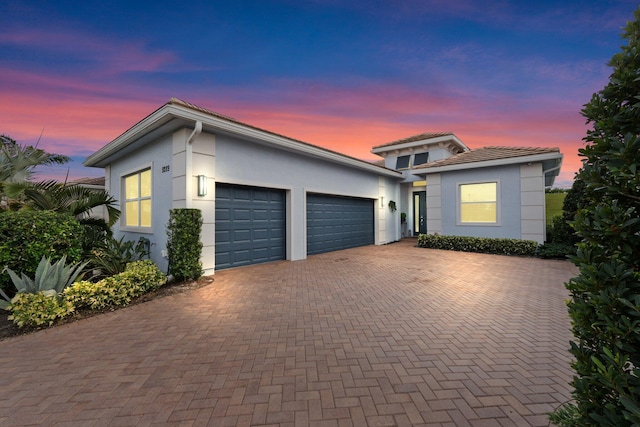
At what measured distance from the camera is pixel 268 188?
8797mm

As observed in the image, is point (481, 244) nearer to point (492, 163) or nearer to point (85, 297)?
point (492, 163)

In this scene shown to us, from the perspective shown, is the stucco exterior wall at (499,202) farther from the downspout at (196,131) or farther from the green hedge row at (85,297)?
the green hedge row at (85,297)

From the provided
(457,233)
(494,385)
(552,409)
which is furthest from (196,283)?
(457,233)

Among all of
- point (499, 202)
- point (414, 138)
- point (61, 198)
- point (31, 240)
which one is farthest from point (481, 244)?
point (61, 198)

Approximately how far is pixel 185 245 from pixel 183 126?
10.0 feet

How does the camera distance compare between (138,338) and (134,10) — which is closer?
(138,338)

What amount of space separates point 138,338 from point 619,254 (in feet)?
16.0

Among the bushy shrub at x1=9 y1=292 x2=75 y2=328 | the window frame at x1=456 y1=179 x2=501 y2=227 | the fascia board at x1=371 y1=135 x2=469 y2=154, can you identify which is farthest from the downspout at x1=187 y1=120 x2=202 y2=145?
the fascia board at x1=371 y1=135 x2=469 y2=154

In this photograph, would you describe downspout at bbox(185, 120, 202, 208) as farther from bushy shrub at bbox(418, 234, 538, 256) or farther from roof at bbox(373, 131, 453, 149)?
roof at bbox(373, 131, 453, 149)

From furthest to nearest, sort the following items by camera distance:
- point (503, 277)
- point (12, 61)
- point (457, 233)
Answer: point (457, 233) → point (12, 61) → point (503, 277)

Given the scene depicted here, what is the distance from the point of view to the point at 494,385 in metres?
2.51

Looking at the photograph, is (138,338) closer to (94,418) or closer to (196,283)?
(94,418)

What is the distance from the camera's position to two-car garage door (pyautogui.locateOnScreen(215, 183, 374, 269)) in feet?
25.3

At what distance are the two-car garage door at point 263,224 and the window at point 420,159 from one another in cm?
711
